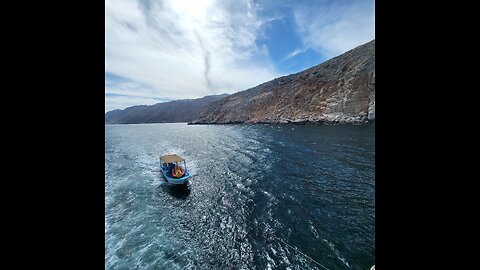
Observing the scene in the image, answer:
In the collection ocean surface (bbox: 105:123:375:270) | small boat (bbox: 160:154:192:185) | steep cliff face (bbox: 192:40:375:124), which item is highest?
steep cliff face (bbox: 192:40:375:124)

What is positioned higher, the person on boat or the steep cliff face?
the steep cliff face

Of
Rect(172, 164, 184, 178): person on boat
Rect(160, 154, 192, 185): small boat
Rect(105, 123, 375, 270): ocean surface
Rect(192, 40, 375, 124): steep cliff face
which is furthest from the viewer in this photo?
Rect(192, 40, 375, 124): steep cliff face

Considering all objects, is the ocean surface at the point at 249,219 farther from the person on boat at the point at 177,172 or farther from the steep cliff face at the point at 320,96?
the steep cliff face at the point at 320,96

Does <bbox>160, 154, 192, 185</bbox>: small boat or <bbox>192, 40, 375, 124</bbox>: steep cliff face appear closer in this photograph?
<bbox>160, 154, 192, 185</bbox>: small boat

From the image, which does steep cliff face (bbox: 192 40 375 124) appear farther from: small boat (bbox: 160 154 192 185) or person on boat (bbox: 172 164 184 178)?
person on boat (bbox: 172 164 184 178)

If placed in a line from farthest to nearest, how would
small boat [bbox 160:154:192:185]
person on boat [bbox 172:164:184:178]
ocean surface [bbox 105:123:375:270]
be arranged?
person on boat [bbox 172:164:184:178]
small boat [bbox 160:154:192:185]
ocean surface [bbox 105:123:375:270]

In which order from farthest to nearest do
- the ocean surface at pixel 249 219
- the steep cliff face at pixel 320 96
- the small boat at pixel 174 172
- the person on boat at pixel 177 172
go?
the steep cliff face at pixel 320 96 → the person on boat at pixel 177 172 → the small boat at pixel 174 172 → the ocean surface at pixel 249 219

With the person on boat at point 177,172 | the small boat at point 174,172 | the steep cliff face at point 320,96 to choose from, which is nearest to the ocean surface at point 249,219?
the small boat at point 174,172

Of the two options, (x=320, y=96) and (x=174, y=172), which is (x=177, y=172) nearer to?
(x=174, y=172)

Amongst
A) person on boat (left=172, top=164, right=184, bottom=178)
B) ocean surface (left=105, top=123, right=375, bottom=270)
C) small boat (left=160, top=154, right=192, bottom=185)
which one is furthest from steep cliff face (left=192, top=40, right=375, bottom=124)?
person on boat (left=172, top=164, right=184, bottom=178)
